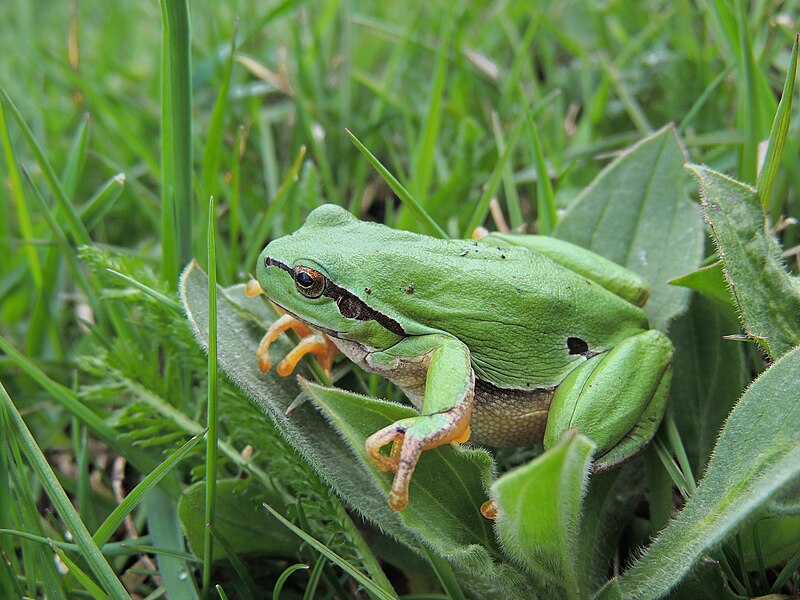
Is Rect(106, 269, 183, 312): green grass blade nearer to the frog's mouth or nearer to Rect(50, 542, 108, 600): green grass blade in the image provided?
the frog's mouth

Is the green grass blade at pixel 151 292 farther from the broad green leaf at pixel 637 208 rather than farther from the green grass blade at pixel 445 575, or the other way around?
the broad green leaf at pixel 637 208

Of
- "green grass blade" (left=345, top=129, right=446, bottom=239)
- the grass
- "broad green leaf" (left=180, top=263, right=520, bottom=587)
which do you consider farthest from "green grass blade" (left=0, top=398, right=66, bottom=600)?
"green grass blade" (left=345, top=129, right=446, bottom=239)

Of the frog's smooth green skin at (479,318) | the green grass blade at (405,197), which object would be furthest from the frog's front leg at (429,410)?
the green grass blade at (405,197)

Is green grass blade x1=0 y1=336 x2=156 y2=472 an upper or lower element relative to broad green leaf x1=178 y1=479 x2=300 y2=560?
upper

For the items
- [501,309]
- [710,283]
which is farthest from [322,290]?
[710,283]

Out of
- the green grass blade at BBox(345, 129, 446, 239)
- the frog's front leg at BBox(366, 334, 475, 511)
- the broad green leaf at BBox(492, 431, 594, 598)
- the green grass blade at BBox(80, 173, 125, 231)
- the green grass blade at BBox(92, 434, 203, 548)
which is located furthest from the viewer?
the green grass blade at BBox(80, 173, 125, 231)

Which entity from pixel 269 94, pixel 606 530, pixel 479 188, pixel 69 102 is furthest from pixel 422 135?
pixel 69 102
